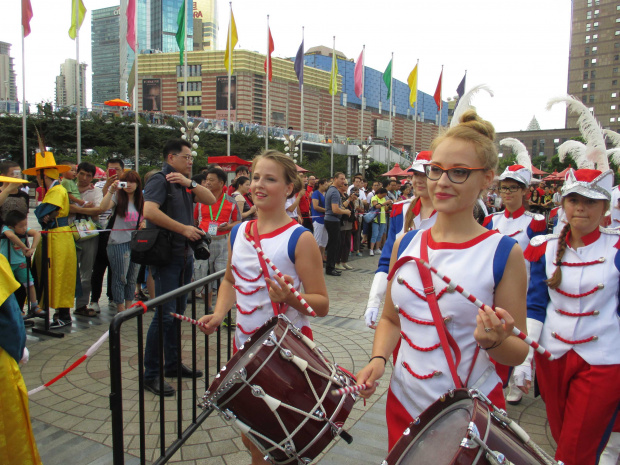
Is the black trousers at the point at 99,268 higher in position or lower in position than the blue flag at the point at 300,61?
lower

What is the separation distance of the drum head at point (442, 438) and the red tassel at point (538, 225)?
12.4 feet

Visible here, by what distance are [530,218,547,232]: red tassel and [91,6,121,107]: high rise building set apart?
13902cm

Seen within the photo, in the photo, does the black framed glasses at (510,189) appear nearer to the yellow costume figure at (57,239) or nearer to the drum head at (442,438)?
the drum head at (442,438)

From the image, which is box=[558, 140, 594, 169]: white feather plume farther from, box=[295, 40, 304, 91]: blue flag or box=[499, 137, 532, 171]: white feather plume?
box=[295, 40, 304, 91]: blue flag

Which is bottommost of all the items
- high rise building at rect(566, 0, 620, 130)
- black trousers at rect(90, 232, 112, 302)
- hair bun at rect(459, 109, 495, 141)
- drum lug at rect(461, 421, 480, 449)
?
black trousers at rect(90, 232, 112, 302)

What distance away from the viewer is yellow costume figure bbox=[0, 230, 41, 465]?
252 centimetres

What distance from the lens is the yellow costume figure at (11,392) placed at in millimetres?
2520

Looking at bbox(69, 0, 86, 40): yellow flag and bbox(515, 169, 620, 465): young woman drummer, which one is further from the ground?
bbox(69, 0, 86, 40): yellow flag

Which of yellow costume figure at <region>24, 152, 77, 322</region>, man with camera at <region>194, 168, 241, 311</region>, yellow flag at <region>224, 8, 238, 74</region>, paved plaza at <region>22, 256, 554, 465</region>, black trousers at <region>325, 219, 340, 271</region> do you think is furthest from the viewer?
yellow flag at <region>224, 8, 238, 74</region>

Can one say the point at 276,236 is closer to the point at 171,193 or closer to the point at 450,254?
the point at 450,254

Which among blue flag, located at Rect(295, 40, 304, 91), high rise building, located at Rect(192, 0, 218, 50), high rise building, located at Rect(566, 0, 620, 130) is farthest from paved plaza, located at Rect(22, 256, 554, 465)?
high rise building, located at Rect(192, 0, 218, 50)

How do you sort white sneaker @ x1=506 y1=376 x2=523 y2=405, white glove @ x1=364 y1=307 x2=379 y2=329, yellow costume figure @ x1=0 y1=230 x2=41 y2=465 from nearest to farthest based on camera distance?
Answer: yellow costume figure @ x1=0 y1=230 x2=41 y2=465 < white glove @ x1=364 y1=307 x2=379 y2=329 < white sneaker @ x1=506 y1=376 x2=523 y2=405

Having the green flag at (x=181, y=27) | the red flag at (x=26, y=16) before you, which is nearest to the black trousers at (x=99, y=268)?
the green flag at (x=181, y=27)

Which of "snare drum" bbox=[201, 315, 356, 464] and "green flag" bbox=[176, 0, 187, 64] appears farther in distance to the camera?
"green flag" bbox=[176, 0, 187, 64]
